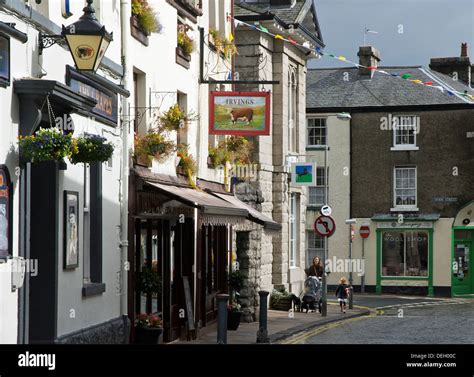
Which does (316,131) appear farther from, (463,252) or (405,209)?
(463,252)

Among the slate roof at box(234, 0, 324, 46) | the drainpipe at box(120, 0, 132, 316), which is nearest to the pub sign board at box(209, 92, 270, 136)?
the drainpipe at box(120, 0, 132, 316)

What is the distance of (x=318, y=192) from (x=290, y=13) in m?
15.9

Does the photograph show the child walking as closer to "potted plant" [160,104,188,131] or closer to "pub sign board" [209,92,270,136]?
"pub sign board" [209,92,270,136]

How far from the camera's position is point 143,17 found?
1530cm

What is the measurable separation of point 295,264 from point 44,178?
21827 millimetres

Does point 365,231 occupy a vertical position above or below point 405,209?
below

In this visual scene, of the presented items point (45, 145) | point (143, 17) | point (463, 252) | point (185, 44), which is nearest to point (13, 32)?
point (45, 145)

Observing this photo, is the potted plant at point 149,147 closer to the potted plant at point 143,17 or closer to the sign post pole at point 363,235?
the potted plant at point 143,17

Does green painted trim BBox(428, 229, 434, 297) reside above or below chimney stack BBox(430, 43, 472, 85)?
below

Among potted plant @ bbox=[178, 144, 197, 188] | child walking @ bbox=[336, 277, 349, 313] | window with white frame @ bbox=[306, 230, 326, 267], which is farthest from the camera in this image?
window with white frame @ bbox=[306, 230, 326, 267]

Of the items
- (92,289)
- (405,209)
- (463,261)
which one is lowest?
(463,261)

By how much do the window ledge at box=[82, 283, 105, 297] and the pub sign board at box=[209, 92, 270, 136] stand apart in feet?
20.0

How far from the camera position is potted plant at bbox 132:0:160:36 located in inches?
597
